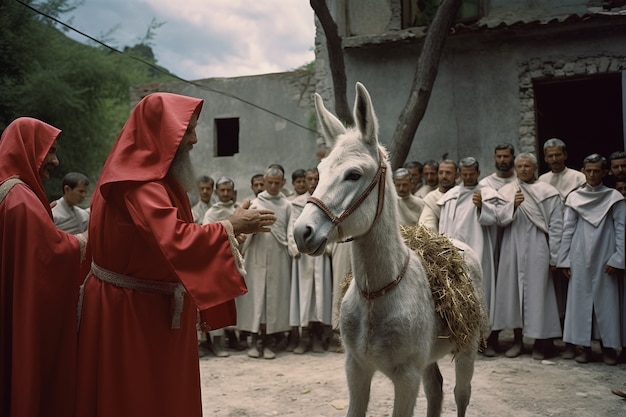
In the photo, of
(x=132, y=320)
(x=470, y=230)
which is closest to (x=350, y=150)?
(x=132, y=320)

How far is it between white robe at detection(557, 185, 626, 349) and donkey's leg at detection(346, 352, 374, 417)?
175 inches

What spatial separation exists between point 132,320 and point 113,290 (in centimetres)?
20

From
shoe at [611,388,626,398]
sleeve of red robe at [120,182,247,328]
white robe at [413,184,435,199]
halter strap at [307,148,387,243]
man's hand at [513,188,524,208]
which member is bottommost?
shoe at [611,388,626,398]

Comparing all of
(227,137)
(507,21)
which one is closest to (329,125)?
(507,21)

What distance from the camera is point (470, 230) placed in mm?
7371

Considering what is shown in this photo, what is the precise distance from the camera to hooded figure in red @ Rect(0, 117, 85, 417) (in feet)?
9.50

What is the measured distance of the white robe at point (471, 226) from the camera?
732 centimetres

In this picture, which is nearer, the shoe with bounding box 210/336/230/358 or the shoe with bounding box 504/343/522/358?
the shoe with bounding box 504/343/522/358

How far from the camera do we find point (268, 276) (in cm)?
816

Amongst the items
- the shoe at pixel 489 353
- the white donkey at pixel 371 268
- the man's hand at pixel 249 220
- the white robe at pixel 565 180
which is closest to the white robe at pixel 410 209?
A: the white robe at pixel 565 180

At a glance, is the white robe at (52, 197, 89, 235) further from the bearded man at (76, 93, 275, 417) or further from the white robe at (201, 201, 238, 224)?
the bearded man at (76, 93, 275, 417)

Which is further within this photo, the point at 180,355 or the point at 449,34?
the point at 449,34

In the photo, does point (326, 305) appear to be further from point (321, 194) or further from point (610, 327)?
point (321, 194)

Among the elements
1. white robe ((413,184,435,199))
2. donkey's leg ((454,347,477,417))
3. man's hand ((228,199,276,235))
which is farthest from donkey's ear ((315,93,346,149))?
white robe ((413,184,435,199))
